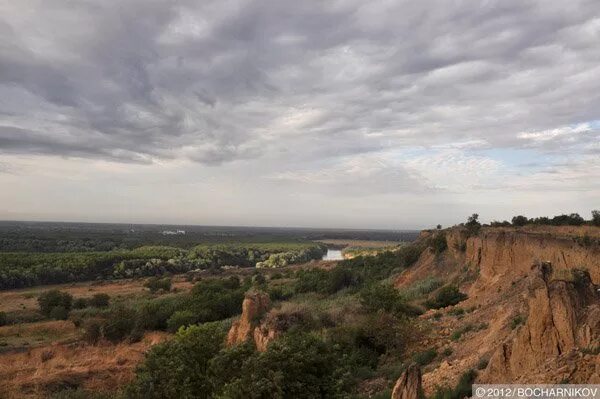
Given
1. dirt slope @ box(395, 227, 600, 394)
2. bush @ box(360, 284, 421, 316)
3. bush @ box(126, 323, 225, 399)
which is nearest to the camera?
dirt slope @ box(395, 227, 600, 394)

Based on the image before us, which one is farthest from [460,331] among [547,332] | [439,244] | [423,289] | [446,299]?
[439,244]

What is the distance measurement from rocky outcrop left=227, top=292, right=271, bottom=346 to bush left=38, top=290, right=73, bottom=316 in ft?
88.0

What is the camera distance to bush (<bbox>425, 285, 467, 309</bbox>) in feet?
76.3

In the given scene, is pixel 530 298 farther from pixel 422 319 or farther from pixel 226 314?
pixel 226 314

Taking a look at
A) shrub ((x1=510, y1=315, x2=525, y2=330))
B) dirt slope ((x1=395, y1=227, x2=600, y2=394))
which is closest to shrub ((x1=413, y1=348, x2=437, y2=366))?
dirt slope ((x1=395, y1=227, x2=600, y2=394))

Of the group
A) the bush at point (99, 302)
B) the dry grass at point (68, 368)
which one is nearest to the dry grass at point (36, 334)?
the dry grass at point (68, 368)

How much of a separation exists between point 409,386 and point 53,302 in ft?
141

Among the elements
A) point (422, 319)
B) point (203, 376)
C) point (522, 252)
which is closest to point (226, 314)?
point (422, 319)

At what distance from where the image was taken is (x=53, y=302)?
42.8m

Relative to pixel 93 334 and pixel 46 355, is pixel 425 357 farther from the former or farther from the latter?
pixel 93 334

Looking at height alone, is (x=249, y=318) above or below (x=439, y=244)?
below

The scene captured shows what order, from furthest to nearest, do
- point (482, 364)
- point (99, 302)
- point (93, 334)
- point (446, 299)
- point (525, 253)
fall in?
point (99, 302) → point (93, 334) → point (446, 299) → point (525, 253) → point (482, 364)

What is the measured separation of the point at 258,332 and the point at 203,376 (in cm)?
718

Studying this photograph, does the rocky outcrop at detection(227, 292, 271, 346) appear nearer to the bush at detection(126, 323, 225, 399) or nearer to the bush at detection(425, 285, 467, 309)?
the bush at detection(126, 323, 225, 399)
